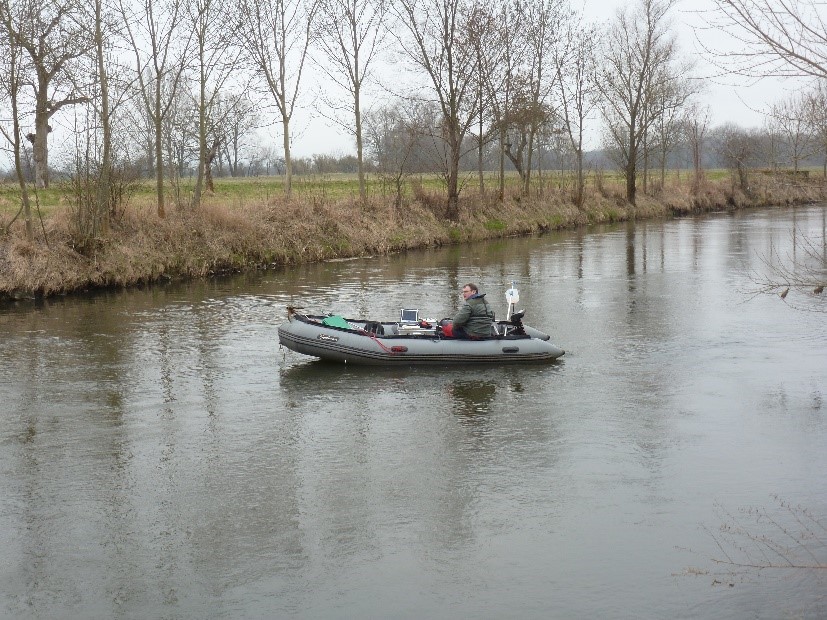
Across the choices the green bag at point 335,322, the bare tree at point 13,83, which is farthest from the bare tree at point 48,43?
the green bag at point 335,322

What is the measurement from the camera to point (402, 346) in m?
13.0

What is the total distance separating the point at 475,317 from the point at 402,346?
111cm

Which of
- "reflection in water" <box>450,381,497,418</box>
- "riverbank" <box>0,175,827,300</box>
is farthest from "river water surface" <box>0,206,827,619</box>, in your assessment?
"riverbank" <box>0,175,827,300</box>

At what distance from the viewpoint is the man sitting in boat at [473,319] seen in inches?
512

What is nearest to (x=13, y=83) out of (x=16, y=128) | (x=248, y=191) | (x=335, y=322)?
(x=16, y=128)

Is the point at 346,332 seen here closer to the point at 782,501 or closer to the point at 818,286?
the point at 782,501

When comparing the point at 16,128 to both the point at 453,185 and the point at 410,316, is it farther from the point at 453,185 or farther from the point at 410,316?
the point at 453,185

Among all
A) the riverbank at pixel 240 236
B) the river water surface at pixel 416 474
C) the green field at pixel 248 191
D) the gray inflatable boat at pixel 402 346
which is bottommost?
the river water surface at pixel 416 474

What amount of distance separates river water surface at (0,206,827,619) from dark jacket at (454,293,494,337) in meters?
0.60

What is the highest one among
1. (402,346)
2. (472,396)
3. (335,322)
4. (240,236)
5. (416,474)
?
(240,236)

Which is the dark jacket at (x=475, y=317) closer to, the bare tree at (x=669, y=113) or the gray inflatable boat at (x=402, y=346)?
the gray inflatable boat at (x=402, y=346)

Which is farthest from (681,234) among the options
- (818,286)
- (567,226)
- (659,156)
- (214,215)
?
(818,286)

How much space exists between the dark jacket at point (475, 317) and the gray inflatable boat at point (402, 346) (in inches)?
5.9

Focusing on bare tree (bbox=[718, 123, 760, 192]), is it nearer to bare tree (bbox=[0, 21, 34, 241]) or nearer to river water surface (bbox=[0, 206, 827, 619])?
river water surface (bbox=[0, 206, 827, 619])
